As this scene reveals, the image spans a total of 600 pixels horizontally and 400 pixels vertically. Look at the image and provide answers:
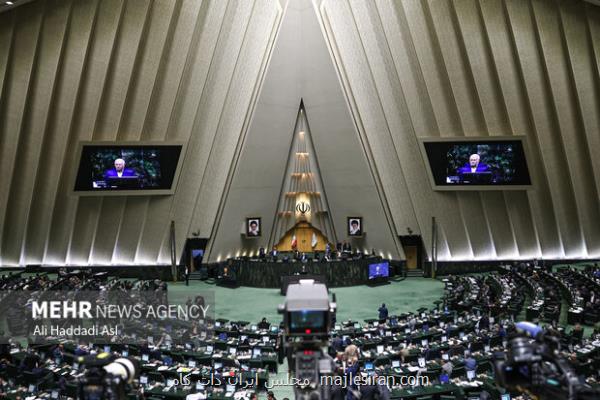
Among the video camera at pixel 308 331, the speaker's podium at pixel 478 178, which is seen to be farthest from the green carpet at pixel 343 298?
the video camera at pixel 308 331

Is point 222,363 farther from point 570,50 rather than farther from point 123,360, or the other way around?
point 570,50

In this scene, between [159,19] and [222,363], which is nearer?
[222,363]

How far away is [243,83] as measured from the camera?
2470 cm

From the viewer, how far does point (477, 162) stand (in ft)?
83.5

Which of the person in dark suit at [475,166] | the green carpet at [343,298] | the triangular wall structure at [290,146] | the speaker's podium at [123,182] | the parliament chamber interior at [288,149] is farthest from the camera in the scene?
the triangular wall structure at [290,146]

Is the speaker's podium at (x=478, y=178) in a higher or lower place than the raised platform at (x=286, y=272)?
higher

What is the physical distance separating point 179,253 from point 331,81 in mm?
12583

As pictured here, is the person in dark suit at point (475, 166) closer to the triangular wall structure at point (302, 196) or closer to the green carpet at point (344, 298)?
the green carpet at point (344, 298)

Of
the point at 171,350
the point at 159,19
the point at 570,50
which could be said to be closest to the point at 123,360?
the point at 171,350

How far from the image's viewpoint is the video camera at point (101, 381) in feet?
14.4

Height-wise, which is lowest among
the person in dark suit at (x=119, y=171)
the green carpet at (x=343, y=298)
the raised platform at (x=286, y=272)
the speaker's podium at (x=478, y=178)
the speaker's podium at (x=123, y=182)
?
the green carpet at (x=343, y=298)

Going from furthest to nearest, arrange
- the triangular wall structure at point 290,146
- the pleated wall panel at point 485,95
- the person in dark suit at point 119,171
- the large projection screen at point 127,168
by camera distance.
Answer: the triangular wall structure at point 290,146 → the person in dark suit at point 119,171 → the large projection screen at point 127,168 → the pleated wall panel at point 485,95

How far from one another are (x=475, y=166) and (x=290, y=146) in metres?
11.2

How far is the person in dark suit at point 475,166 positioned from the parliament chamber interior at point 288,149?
0.36ft
